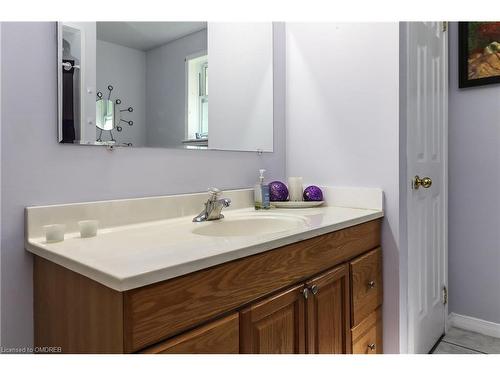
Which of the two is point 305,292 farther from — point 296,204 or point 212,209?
point 296,204

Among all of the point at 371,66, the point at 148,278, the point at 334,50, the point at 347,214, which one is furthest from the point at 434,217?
the point at 148,278

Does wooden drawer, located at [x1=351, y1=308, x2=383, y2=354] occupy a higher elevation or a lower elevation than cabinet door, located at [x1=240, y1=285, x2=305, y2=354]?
lower

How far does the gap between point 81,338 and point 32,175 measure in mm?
471

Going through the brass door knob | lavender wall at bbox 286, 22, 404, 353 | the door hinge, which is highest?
lavender wall at bbox 286, 22, 404, 353

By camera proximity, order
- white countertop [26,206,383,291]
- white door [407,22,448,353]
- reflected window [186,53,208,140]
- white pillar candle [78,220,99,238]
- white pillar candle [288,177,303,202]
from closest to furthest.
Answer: white countertop [26,206,383,291] < white pillar candle [78,220,99,238] < reflected window [186,53,208,140] < white door [407,22,448,353] < white pillar candle [288,177,303,202]

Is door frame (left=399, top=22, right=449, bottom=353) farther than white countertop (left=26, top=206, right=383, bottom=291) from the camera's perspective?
Yes

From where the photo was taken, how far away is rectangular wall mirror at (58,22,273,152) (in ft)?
3.48

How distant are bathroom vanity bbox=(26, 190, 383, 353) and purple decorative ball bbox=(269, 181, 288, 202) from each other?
0.21 meters

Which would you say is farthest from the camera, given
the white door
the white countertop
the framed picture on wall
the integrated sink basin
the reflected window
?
the framed picture on wall

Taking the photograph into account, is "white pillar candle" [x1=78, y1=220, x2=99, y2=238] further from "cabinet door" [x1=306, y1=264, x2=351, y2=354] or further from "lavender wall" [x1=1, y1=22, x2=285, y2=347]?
"cabinet door" [x1=306, y1=264, x2=351, y2=354]

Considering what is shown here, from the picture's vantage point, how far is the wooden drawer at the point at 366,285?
1253mm

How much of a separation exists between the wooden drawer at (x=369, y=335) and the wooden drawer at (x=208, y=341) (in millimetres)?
625

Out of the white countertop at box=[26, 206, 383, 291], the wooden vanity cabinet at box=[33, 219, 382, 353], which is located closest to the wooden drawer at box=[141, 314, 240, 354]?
the wooden vanity cabinet at box=[33, 219, 382, 353]

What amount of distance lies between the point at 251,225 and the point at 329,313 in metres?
0.41
